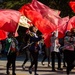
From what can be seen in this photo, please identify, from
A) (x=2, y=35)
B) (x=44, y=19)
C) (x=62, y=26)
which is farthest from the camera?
(x=62, y=26)

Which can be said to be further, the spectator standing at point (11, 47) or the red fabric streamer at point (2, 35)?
the red fabric streamer at point (2, 35)

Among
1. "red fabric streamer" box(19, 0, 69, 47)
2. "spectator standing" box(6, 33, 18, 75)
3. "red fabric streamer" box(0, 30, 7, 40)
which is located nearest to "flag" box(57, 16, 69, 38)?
"red fabric streamer" box(19, 0, 69, 47)

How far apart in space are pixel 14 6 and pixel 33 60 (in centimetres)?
2023

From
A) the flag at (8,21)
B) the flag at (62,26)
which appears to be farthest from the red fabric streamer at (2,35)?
the flag at (62,26)

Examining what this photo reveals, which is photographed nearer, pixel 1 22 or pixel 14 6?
pixel 1 22

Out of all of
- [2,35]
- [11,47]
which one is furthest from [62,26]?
[11,47]

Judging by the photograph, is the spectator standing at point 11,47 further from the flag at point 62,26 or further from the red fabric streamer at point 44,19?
the flag at point 62,26

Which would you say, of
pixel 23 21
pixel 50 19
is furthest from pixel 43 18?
pixel 23 21

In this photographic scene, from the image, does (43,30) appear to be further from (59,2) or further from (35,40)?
(59,2)

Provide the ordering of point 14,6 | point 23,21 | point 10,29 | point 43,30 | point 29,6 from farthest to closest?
point 14,6
point 23,21
point 29,6
point 43,30
point 10,29

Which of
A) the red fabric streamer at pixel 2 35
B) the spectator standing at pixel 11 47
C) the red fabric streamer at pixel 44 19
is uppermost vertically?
the red fabric streamer at pixel 44 19

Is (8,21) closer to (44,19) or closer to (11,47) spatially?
(11,47)

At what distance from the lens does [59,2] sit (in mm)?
34156

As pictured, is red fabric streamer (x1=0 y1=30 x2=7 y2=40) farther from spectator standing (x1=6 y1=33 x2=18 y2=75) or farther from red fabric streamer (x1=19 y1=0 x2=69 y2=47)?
red fabric streamer (x1=19 y1=0 x2=69 y2=47)
